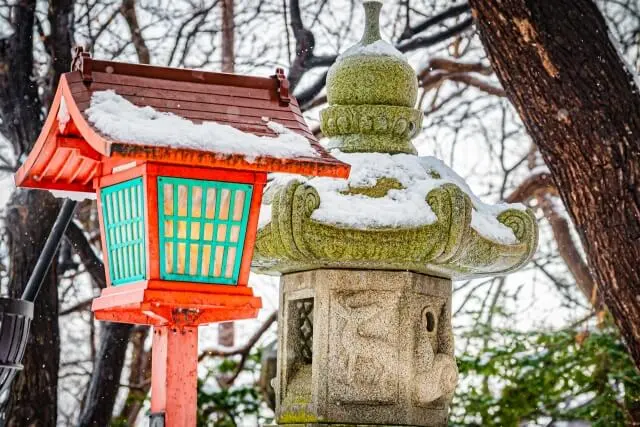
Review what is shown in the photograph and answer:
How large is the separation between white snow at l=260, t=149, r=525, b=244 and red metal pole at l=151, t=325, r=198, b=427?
0.91m

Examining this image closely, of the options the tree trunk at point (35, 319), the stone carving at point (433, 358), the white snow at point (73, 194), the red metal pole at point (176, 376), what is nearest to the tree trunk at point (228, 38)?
the tree trunk at point (35, 319)

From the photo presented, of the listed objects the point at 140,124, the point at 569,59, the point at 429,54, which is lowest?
the point at 140,124

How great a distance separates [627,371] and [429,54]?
3.08 m

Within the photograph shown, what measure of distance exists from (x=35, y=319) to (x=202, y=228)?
13.6 feet

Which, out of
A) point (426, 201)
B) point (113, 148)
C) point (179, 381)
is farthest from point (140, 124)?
point (426, 201)

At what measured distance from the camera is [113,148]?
3006mm

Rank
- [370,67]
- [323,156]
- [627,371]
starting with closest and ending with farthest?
1. [323,156]
2. [370,67]
3. [627,371]

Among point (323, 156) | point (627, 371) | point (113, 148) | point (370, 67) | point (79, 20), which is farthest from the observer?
point (79, 20)

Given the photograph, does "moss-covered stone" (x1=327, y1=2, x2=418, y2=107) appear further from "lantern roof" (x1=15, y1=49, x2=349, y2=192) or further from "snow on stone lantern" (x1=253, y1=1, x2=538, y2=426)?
"lantern roof" (x1=15, y1=49, x2=349, y2=192)

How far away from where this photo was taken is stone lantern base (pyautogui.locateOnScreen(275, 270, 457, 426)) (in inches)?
170

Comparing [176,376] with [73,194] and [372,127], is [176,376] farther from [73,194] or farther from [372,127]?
[372,127]

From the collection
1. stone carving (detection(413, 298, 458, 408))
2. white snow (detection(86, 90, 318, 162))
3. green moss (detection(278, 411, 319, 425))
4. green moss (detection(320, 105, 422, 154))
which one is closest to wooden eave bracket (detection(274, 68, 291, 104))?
white snow (detection(86, 90, 318, 162))

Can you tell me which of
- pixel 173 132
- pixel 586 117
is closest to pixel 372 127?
pixel 586 117

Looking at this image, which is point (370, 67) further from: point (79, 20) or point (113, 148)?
point (79, 20)
